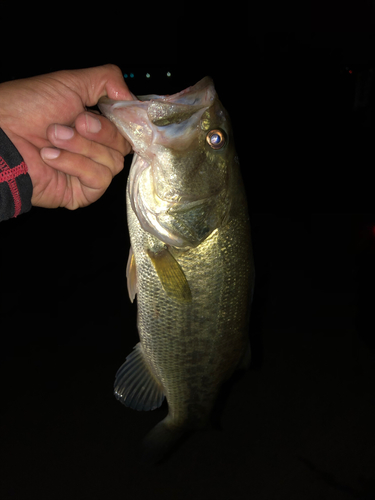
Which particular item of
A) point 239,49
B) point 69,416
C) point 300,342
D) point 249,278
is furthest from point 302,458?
point 239,49

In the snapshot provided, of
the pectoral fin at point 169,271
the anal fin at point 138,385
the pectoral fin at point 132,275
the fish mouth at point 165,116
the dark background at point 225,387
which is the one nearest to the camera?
the fish mouth at point 165,116

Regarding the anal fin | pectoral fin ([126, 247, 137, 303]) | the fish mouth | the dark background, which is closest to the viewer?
the fish mouth

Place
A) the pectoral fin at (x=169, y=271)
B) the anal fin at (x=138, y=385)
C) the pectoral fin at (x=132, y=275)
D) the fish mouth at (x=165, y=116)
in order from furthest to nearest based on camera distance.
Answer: the anal fin at (x=138, y=385) → the pectoral fin at (x=132, y=275) → the pectoral fin at (x=169, y=271) → the fish mouth at (x=165, y=116)

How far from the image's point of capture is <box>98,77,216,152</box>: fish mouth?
106 cm

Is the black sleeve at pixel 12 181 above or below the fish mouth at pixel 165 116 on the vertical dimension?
below

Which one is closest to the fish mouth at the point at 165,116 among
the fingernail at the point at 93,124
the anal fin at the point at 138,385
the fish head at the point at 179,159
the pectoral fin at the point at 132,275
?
the fish head at the point at 179,159

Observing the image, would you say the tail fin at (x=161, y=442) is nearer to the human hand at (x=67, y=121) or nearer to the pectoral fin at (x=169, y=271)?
the pectoral fin at (x=169, y=271)

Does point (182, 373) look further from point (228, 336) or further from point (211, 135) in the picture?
point (211, 135)

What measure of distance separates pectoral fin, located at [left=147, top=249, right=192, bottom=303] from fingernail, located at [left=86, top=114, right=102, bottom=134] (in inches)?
21.1

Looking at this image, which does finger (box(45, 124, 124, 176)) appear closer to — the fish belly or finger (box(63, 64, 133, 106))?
finger (box(63, 64, 133, 106))

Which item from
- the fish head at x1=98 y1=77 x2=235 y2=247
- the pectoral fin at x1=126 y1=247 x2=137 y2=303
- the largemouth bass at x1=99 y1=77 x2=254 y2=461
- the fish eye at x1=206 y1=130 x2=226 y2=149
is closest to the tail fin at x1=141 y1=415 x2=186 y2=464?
the largemouth bass at x1=99 y1=77 x2=254 y2=461

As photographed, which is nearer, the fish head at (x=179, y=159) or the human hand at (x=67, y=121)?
the fish head at (x=179, y=159)

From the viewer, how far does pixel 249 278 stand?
1342 millimetres

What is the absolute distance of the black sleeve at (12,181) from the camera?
1.15 m
